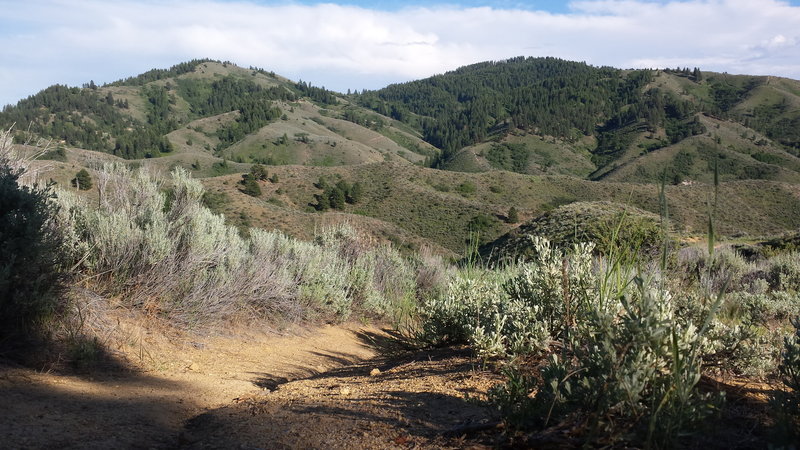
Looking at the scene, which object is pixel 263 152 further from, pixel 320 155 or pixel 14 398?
pixel 14 398

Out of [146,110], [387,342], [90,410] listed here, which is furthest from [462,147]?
[90,410]

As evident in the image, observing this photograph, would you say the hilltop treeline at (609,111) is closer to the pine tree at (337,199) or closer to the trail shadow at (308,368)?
the pine tree at (337,199)

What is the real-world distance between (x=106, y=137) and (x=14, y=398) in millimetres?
118749

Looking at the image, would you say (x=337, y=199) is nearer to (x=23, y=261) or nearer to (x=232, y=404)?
(x=23, y=261)

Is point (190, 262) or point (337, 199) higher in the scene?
point (190, 262)

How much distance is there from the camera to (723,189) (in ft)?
162

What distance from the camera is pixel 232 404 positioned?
391 cm

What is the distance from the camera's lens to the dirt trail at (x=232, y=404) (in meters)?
2.78

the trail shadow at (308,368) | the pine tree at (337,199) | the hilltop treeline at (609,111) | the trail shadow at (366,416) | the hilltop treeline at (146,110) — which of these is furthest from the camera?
the hilltop treeline at (609,111)

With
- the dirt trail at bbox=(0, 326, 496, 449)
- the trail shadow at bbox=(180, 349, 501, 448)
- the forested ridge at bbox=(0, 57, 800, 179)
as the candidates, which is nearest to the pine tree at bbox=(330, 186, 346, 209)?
the dirt trail at bbox=(0, 326, 496, 449)

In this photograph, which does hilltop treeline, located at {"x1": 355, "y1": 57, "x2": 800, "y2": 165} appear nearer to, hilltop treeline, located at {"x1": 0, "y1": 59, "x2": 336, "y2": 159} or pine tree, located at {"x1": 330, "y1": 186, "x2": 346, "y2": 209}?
hilltop treeline, located at {"x1": 0, "y1": 59, "x2": 336, "y2": 159}

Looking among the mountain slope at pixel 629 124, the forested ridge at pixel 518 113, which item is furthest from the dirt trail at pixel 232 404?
the forested ridge at pixel 518 113

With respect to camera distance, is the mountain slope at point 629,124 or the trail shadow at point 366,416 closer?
the trail shadow at point 366,416

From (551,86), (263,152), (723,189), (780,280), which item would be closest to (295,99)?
(263,152)
